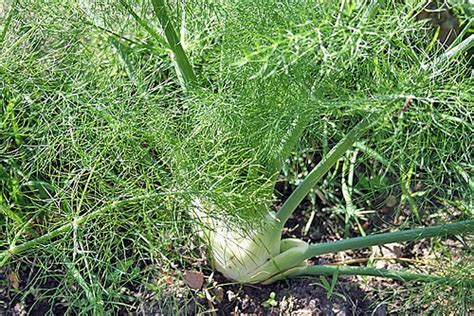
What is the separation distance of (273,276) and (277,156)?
0.72 feet

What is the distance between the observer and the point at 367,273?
3.67ft

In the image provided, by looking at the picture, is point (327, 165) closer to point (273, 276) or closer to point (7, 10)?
point (273, 276)

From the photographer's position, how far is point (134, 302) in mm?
1153

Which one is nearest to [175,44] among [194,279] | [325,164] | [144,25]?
[144,25]

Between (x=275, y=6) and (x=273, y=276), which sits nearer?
(x=275, y=6)

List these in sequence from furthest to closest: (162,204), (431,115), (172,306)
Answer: (172,306), (162,204), (431,115)

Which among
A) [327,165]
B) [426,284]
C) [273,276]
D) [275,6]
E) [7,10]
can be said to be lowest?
[426,284]

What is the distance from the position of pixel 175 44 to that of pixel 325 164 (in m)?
0.29

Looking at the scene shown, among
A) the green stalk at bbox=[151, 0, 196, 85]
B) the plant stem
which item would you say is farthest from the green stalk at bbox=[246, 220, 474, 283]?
the green stalk at bbox=[151, 0, 196, 85]

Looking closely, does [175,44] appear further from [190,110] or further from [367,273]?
[367,273]

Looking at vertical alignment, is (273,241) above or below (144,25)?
below

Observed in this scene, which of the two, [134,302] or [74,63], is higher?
[74,63]

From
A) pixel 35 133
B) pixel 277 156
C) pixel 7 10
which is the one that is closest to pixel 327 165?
pixel 277 156

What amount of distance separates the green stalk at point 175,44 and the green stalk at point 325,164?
240 mm
